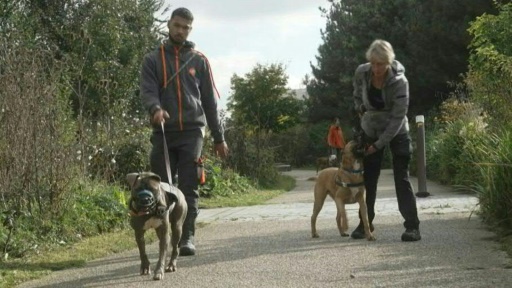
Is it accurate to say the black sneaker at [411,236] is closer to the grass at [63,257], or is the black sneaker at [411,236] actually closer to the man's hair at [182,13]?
the grass at [63,257]

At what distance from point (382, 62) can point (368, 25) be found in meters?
38.0

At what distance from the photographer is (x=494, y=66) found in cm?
1362

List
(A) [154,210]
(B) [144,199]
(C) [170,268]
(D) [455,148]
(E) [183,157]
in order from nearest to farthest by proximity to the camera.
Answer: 1. (B) [144,199]
2. (A) [154,210]
3. (C) [170,268]
4. (E) [183,157]
5. (D) [455,148]

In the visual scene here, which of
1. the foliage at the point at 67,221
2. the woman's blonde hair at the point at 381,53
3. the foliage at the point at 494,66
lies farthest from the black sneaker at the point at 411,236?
the foliage at the point at 67,221

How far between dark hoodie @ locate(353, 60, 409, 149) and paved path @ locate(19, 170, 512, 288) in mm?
1073

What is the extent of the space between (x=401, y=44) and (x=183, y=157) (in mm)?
35933

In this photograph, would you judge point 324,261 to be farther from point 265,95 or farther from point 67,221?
point 265,95

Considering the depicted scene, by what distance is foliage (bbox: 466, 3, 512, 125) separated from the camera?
36.7 feet

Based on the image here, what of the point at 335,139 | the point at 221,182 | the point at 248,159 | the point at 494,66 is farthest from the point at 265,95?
the point at 494,66

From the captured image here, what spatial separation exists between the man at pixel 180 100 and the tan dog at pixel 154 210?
856mm

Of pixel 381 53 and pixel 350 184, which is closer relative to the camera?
pixel 381 53

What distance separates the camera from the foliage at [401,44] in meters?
36.2

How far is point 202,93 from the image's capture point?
755 cm

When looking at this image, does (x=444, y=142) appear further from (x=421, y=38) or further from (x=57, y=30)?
(x=421, y=38)
